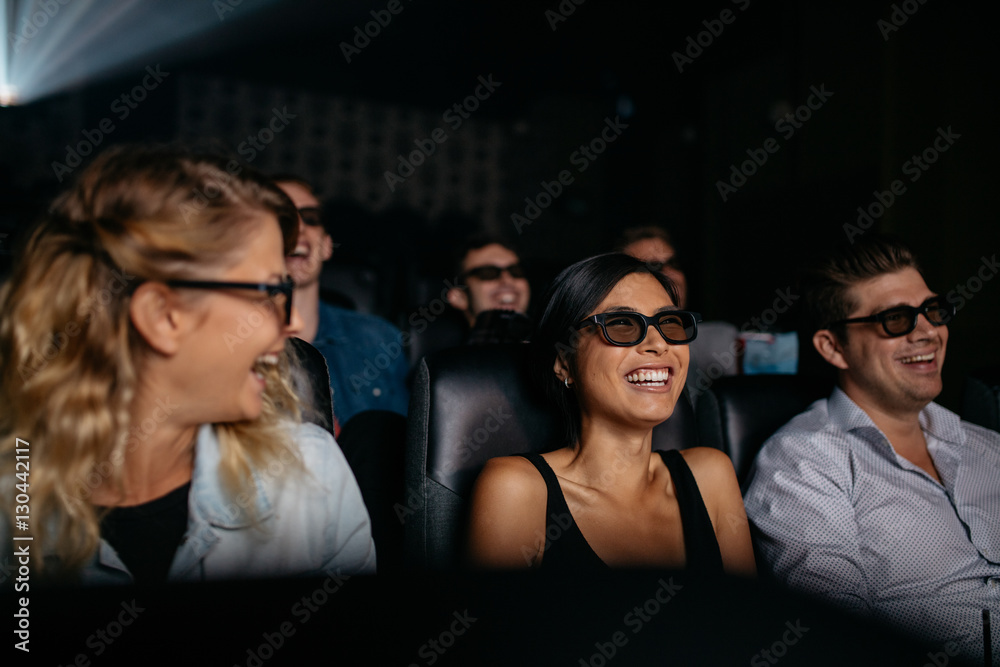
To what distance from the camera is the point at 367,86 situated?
6586 millimetres

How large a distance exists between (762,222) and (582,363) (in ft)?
12.6

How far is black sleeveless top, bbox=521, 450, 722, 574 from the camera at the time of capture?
48.7 inches

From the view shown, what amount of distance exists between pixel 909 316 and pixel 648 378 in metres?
0.76

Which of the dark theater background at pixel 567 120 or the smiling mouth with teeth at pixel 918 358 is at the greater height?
the dark theater background at pixel 567 120

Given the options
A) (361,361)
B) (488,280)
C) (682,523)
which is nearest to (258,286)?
(682,523)

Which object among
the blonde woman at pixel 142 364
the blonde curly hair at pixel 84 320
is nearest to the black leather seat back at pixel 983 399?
the blonde woman at pixel 142 364

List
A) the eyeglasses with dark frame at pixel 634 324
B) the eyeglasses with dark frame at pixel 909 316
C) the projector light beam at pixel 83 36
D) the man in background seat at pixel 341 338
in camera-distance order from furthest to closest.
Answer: the projector light beam at pixel 83 36 < the man in background seat at pixel 341 338 < the eyeglasses with dark frame at pixel 909 316 < the eyeglasses with dark frame at pixel 634 324

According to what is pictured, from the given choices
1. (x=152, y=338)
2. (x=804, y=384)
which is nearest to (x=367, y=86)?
(x=804, y=384)

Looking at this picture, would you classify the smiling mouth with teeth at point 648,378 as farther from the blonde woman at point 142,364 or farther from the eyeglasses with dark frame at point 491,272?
the eyeglasses with dark frame at point 491,272

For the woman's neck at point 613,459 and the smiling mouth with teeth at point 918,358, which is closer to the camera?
the woman's neck at point 613,459

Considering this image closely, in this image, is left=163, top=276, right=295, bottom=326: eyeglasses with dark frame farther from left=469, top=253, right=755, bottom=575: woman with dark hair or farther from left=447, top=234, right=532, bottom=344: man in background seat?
left=447, top=234, right=532, bottom=344: man in background seat

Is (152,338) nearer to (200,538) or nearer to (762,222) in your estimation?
(200,538)

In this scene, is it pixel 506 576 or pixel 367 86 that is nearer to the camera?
pixel 506 576

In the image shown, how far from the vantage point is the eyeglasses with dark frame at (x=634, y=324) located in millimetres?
1328
